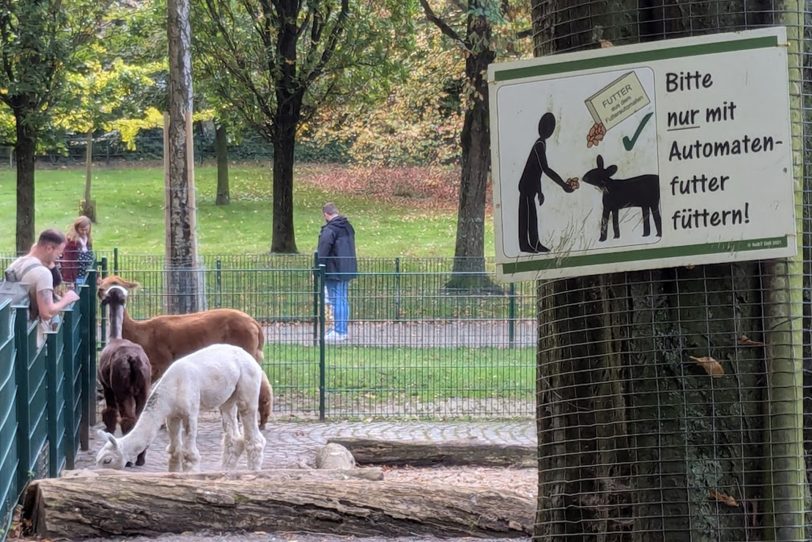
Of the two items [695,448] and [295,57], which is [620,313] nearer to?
[695,448]

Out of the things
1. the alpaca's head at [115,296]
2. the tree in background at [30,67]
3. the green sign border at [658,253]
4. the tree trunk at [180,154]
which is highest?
the tree in background at [30,67]

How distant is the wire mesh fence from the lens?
274 cm

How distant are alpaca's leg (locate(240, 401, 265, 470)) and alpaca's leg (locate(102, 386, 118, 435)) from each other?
1762 millimetres

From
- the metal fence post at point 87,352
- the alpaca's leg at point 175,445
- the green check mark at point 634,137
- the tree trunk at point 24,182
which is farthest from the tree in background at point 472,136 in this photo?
the green check mark at point 634,137

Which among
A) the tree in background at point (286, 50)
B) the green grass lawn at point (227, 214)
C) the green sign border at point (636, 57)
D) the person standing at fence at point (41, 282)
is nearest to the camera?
the green sign border at point (636, 57)

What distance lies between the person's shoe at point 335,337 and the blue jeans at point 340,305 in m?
0.04

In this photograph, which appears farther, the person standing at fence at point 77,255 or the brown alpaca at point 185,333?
the person standing at fence at point 77,255

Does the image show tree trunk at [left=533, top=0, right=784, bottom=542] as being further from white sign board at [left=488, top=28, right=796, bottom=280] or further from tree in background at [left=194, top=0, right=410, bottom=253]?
tree in background at [left=194, top=0, right=410, bottom=253]

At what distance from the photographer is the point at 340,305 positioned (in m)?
13.8

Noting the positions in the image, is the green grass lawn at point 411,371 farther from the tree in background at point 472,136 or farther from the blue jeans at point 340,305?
the tree in background at point 472,136

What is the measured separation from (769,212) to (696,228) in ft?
0.65

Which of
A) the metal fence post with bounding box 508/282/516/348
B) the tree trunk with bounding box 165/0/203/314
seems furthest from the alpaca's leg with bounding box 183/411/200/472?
the tree trunk with bounding box 165/0/203/314

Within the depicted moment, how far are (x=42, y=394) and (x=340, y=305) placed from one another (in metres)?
6.04

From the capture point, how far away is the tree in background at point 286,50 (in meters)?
26.1
